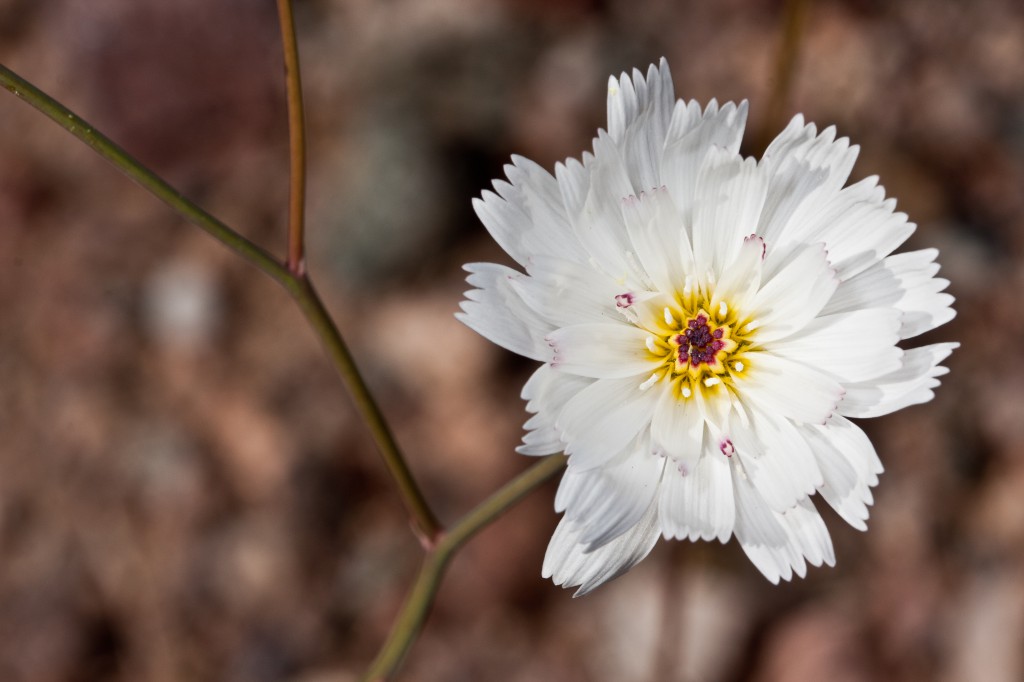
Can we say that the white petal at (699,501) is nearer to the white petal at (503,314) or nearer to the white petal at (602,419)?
the white petal at (602,419)

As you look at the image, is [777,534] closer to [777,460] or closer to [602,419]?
[777,460]

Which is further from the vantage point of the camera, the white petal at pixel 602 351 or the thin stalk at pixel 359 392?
the thin stalk at pixel 359 392

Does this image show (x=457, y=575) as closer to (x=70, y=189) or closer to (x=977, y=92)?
(x=70, y=189)

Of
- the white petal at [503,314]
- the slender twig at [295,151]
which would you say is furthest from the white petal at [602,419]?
the slender twig at [295,151]

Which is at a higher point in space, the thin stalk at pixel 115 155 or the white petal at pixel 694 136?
the thin stalk at pixel 115 155

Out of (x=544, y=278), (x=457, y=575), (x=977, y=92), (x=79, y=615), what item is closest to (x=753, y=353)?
(x=544, y=278)

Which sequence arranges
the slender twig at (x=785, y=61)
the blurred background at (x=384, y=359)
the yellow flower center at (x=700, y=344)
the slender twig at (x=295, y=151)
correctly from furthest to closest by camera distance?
the blurred background at (x=384, y=359), the slender twig at (x=785, y=61), the yellow flower center at (x=700, y=344), the slender twig at (x=295, y=151)
